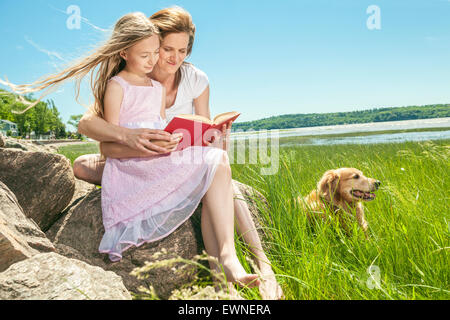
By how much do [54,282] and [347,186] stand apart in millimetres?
2899

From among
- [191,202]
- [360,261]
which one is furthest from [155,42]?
[360,261]

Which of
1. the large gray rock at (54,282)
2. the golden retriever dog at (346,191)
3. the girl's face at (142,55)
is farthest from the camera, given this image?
the golden retriever dog at (346,191)

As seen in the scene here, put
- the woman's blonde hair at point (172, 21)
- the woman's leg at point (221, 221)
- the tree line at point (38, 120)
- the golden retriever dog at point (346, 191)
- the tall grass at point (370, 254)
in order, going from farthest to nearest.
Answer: the tree line at point (38, 120)
the golden retriever dog at point (346, 191)
the woman's blonde hair at point (172, 21)
the woman's leg at point (221, 221)
the tall grass at point (370, 254)

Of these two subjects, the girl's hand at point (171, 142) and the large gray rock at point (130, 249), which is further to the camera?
the large gray rock at point (130, 249)

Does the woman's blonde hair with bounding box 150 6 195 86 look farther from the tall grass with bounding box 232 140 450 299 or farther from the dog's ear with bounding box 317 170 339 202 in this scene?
the dog's ear with bounding box 317 170 339 202

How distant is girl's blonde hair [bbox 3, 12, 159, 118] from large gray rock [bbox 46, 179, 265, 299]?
2.89 ft

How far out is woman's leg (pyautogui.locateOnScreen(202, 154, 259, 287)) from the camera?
2.32 metres

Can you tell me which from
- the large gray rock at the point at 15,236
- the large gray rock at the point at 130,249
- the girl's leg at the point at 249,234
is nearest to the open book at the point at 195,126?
the girl's leg at the point at 249,234

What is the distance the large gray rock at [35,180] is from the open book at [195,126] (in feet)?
4.32

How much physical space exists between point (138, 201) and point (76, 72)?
1.19 metres

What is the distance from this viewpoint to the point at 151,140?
262cm

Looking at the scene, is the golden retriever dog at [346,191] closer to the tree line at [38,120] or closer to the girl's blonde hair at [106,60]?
the girl's blonde hair at [106,60]

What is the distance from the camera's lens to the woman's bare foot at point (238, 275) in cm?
212

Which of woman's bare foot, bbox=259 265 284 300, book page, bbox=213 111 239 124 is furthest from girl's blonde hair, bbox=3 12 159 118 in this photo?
woman's bare foot, bbox=259 265 284 300
